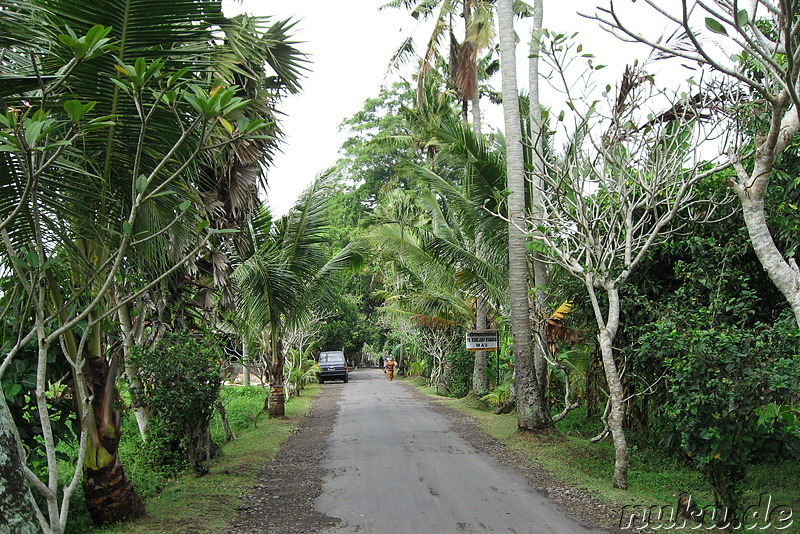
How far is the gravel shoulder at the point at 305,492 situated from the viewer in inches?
261

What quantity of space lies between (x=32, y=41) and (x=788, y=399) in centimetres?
699

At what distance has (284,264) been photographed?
13.9 m

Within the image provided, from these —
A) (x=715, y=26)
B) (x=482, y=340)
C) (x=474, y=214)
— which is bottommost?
(x=482, y=340)

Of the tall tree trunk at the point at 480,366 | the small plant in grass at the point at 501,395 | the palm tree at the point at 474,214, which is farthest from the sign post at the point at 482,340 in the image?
the tall tree trunk at the point at 480,366

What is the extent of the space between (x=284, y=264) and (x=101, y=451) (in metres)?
8.00

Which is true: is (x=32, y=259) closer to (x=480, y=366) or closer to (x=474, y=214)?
(x=474, y=214)

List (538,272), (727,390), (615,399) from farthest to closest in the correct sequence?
(538,272), (615,399), (727,390)

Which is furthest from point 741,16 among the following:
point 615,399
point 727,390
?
point 615,399

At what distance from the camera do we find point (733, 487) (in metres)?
6.53

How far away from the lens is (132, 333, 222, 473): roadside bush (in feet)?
26.6

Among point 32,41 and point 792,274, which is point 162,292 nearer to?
point 32,41

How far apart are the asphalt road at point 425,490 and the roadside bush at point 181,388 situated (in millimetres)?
1860

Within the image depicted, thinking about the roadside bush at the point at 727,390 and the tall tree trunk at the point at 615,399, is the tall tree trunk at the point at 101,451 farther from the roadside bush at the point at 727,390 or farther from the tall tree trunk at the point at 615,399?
the tall tree trunk at the point at 615,399

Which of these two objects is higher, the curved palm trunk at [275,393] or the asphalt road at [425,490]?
the curved palm trunk at [275,393]
